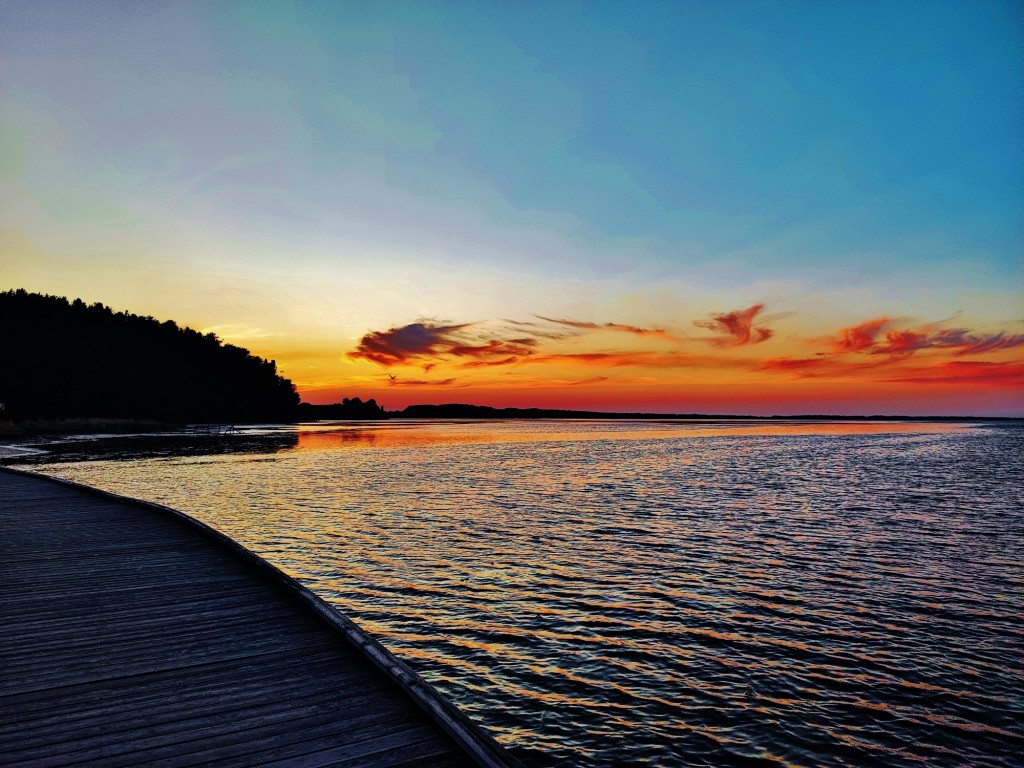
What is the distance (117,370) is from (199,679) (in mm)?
163574

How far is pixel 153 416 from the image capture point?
140m

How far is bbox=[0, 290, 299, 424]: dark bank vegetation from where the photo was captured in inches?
4663

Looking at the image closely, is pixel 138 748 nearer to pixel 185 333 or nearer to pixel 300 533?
pixel 300 533

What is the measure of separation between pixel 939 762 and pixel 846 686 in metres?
1.97

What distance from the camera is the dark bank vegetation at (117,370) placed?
118 m

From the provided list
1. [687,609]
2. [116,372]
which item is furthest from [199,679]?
[116,372]

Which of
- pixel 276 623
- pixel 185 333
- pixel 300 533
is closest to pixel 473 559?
pixel 300 533

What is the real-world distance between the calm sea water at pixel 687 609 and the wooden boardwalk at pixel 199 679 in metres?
2.48

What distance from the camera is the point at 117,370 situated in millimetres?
141875

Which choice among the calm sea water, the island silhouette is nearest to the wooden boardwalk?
the calm sea water

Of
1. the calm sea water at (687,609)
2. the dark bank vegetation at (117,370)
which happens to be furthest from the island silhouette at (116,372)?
the calm sea water at (687,609)

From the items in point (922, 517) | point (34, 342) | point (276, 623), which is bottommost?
point (922, 517)

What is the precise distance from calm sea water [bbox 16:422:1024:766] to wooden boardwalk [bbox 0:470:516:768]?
2483mm

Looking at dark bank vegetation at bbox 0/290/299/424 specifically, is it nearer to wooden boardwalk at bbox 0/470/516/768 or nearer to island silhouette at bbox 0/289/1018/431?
island silhouette at bbox 0/289/1018/431
